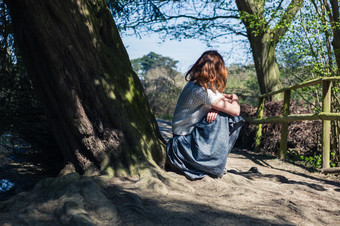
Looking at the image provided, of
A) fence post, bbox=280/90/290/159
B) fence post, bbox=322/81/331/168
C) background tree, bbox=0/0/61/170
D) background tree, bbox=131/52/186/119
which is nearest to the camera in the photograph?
background tree, bbox=0/0/61/170

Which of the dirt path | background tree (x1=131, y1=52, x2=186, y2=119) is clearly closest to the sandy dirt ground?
the dirt path

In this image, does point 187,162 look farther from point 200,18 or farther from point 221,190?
point 200,18

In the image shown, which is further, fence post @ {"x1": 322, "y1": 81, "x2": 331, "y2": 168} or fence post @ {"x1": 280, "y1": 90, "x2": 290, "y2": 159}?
fence post @ {"x1": 280, "y1": 90, "x2": 290, "y2": 159}

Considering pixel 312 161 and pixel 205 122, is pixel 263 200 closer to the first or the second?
pixel 205 122

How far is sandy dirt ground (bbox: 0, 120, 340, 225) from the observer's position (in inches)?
99.2

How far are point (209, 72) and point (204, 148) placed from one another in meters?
0.81

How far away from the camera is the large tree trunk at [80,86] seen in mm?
3273

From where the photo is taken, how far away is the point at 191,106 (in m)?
3.74

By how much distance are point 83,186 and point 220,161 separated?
151 cm

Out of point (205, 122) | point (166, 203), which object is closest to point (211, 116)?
point (205, 122)

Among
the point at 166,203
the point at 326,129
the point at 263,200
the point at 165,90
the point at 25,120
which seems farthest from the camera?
the point at 165,90

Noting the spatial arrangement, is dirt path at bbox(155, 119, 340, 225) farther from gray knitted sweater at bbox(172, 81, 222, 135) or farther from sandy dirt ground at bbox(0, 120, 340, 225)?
gray knitted sweater at bbox(172, 81, 222, 135)

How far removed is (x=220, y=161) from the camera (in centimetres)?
369

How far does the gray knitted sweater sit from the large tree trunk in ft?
1.34
